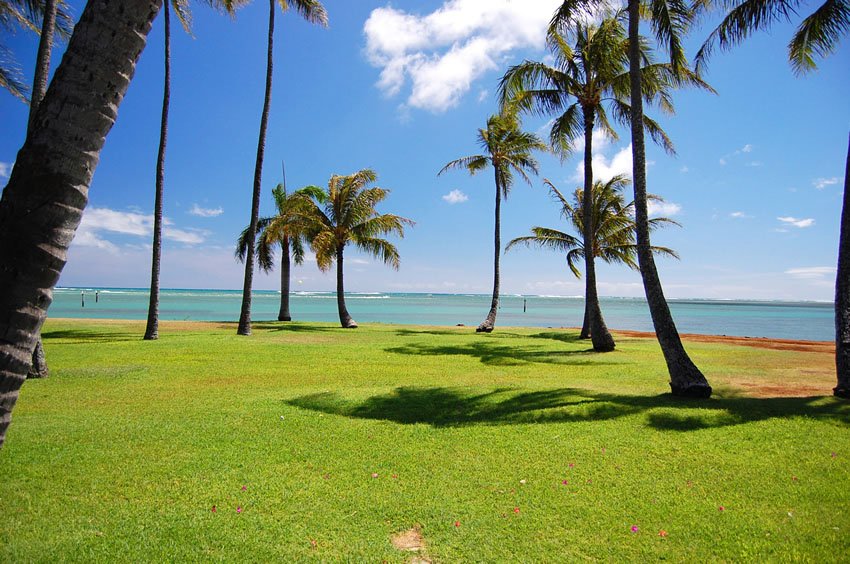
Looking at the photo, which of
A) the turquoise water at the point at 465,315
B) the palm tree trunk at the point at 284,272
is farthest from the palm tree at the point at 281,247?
the turquoise water at the point at 465,315

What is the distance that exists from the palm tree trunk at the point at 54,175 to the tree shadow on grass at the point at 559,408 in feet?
16.0

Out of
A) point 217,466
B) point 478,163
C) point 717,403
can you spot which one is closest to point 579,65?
point 478,163

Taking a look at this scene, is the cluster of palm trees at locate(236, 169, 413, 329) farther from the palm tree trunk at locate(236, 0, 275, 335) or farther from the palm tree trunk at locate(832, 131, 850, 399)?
the palm tree trunk at locate(832, 131, 850, 399)

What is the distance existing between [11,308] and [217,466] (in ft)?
10.3

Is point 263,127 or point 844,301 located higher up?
point 263,127

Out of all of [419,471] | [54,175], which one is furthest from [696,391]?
[54,175]

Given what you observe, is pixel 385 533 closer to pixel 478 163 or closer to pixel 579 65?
pixel 579 65

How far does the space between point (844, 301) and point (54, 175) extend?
1083 cm

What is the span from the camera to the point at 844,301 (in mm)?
8102

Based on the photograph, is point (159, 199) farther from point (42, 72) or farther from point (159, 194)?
point (42, 72)

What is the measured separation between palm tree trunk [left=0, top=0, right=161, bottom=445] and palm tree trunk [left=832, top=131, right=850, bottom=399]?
10366 mm

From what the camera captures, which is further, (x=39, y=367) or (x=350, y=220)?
(x=350, y=220)

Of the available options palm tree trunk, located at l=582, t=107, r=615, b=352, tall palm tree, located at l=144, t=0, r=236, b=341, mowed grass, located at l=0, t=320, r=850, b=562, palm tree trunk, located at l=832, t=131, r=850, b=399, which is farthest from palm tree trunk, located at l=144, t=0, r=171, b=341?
palm tree trunk, located at l=832, t=131, r=850, b=399

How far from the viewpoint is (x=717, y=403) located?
748 cm
